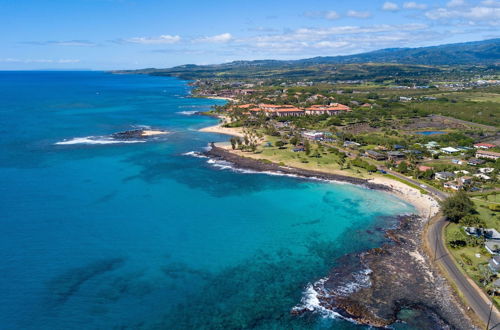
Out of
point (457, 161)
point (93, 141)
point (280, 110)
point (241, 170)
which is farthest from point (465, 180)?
point (93, 141)

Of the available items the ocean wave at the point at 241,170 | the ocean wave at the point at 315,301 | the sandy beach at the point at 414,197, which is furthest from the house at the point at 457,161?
the ocean wave at the point at 315,301

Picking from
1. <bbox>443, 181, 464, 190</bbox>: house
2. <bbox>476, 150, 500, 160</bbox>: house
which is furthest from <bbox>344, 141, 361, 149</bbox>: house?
<bbox>443, 181, 464, 190</bbox>: house

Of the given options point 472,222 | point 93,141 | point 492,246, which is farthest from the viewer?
point 93,141

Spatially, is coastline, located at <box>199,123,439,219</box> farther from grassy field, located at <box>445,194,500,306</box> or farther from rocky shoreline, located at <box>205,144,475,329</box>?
rocky shoreline, located at <box>205,144,475,329</box>

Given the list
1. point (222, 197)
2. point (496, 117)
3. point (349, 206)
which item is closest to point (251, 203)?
point (222, 197)

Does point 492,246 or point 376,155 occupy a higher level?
point 376,155

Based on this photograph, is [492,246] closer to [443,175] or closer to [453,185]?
[453,185]

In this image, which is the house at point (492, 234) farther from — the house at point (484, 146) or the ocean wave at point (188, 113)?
the ocean wave at point (188, 113)
